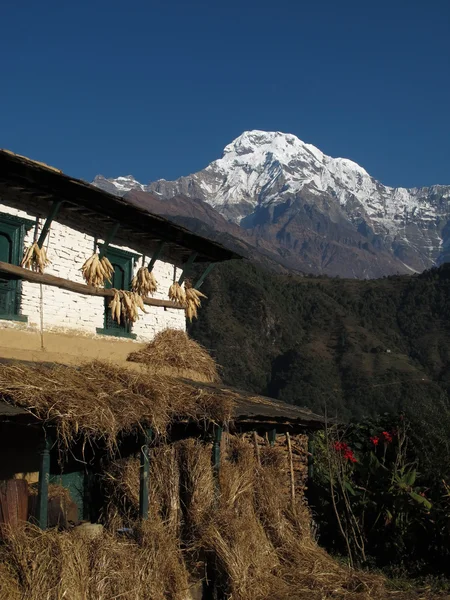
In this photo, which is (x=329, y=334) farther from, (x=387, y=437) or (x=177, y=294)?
(x=177, y=294)

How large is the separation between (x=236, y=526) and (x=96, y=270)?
5.79 m

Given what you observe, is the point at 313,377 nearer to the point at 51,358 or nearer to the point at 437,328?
the point at 437,328

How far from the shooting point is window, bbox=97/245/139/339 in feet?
48.0

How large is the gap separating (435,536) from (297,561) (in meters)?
3.14

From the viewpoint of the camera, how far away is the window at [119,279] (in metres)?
14.6

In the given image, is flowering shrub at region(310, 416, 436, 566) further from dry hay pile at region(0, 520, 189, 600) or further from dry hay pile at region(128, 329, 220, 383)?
dry hay pile at region(0, 520, 189, 600)

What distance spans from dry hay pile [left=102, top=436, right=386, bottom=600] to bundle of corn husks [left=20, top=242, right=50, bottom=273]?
371cm

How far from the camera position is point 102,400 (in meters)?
9.73

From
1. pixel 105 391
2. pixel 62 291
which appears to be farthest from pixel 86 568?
pixel 62 291

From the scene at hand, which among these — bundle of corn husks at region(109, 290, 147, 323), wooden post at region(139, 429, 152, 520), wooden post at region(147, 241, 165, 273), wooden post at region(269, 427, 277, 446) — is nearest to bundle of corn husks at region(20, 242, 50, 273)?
bundle of corn husks at region(109, 290, 147, 323)

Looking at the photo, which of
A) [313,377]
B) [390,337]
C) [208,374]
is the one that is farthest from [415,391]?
[208,374]

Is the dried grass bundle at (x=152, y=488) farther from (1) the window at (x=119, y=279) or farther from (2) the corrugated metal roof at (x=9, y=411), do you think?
(1) the window at (x=119, y=279)

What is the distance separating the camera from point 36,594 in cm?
756

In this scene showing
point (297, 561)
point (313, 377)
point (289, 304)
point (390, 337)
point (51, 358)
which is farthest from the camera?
point (289, 304)
